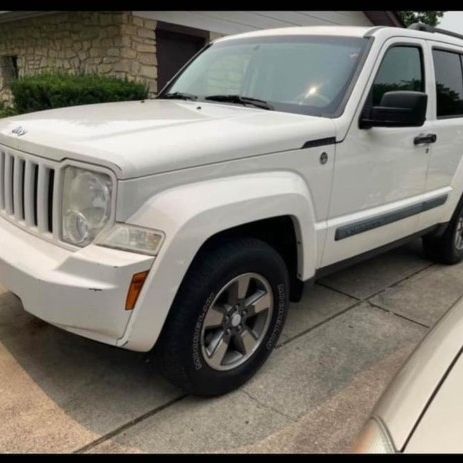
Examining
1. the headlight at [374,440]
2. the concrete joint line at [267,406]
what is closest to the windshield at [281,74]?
the concrete joint line at [267,406]

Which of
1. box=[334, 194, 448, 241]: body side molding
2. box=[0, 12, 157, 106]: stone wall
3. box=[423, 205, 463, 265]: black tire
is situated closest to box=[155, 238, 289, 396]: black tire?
box=[334, 194, 448, 241]: body side molding

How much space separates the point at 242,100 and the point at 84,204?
148 cm

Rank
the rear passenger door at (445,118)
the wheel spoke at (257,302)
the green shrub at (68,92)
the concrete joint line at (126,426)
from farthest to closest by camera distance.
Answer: the green shrub at (68,92) → the rear passenger door at (445,118) → the wheel spoke at (257,302) → the concrete joint line at (126,426)

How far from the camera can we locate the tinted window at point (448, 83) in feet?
13.1

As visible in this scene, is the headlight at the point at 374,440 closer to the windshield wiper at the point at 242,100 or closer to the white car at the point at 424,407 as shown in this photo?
the white car at the point at 424,407

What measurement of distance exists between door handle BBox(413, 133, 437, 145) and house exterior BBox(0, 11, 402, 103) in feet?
19.6

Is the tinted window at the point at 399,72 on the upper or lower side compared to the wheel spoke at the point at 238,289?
upper

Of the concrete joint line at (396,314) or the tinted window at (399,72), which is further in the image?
the concrete joint line at (396,314)

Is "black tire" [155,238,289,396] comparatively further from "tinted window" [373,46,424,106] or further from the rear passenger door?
the rear passenger door

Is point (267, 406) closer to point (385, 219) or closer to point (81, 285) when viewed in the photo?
point (81, 285)

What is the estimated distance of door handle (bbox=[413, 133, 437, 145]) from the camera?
144 inches

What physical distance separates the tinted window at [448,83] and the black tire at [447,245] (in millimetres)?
910

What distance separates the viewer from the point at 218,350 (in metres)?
2.66
